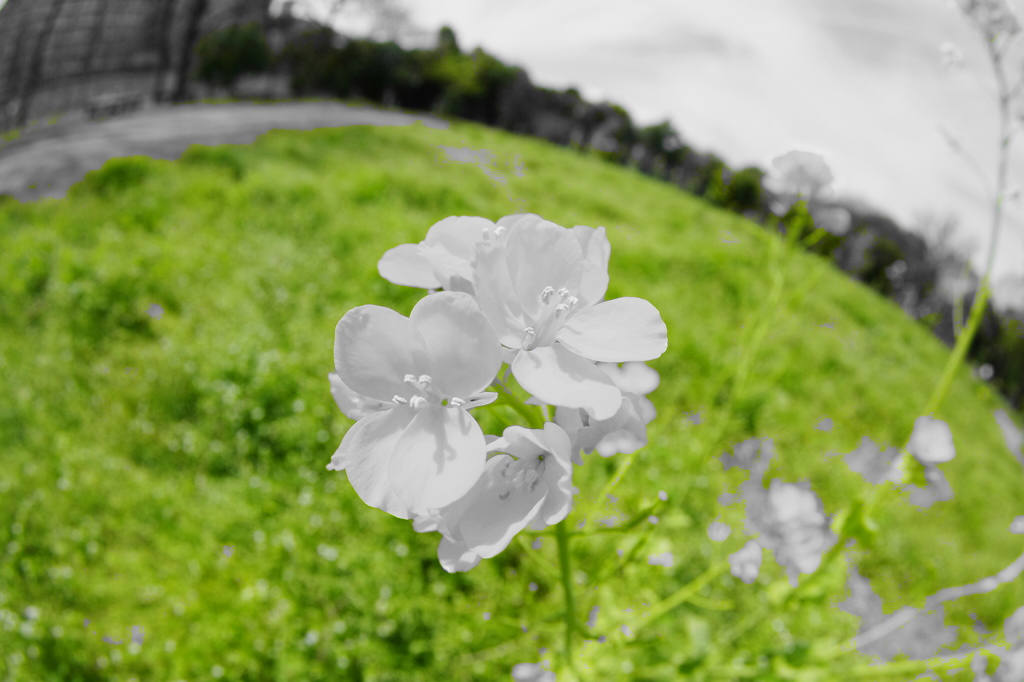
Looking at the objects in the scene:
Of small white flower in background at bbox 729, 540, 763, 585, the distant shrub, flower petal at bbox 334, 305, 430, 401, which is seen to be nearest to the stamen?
flower petal at bbox 334, 305, 430, 401

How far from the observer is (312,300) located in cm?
329

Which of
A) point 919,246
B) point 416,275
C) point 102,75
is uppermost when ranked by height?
point 416,275

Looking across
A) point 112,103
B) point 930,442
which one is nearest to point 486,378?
point 930,442

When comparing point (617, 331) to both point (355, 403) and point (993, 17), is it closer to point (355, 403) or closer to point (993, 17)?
point (355, 403)

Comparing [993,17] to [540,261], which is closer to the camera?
[540,261]

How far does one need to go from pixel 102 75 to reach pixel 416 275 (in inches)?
223

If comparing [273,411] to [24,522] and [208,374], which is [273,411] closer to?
[208,374]

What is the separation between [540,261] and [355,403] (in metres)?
0.28

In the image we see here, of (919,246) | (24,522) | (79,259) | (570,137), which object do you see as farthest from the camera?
(919,246)

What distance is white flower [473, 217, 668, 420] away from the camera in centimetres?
51

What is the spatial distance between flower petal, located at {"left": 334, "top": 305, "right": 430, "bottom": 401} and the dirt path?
15.7 ft

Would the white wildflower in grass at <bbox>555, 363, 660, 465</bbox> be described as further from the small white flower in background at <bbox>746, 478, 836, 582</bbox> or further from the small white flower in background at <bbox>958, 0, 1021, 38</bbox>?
the small white flower in background at <bbox>958, 0, 1021, 38</bbox>

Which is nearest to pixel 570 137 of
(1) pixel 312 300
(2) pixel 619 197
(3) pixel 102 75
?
(2) pixel 619 197

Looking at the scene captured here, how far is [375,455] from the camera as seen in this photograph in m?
0.51
